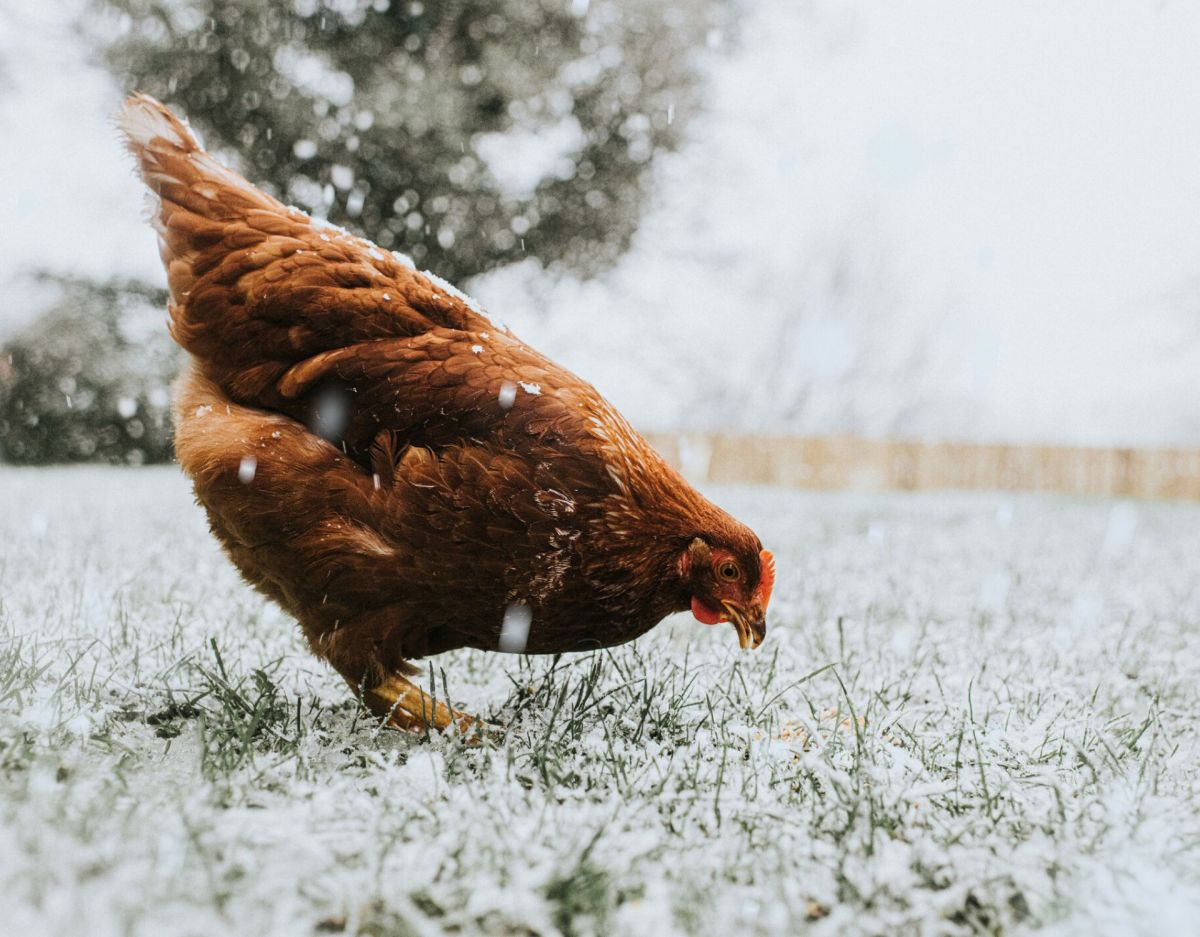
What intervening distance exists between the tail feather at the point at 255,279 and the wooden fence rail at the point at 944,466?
8.94m

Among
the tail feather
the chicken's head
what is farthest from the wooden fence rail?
the chicken's head

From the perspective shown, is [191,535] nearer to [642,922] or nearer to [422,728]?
[422,728]

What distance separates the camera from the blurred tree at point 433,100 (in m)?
7.61

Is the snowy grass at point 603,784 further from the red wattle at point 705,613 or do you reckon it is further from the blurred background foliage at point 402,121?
the blurred background foliage at point 402,121

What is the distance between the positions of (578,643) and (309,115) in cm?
714

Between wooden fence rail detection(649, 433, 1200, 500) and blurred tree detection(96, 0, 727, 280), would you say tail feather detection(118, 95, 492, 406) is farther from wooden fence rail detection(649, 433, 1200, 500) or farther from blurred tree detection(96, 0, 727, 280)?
wooden fence rail detection(649, 433, 1200, 500)

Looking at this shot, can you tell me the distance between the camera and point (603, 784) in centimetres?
190

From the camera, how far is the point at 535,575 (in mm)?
2037

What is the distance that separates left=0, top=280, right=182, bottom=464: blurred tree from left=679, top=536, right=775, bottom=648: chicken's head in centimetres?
799

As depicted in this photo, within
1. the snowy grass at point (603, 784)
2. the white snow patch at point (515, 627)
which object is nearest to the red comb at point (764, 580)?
A: the snowy grass at point (603, 784)

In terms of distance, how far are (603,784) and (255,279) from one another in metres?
1.58

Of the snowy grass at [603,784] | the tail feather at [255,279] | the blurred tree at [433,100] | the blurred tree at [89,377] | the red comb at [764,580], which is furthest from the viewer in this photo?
the blurred tree at [89,377]

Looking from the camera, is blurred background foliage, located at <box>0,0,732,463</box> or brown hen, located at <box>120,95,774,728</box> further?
blurred background foliage, located at <box>0,0,732,463</box>

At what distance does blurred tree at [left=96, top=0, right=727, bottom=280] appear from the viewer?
25.0 feet
